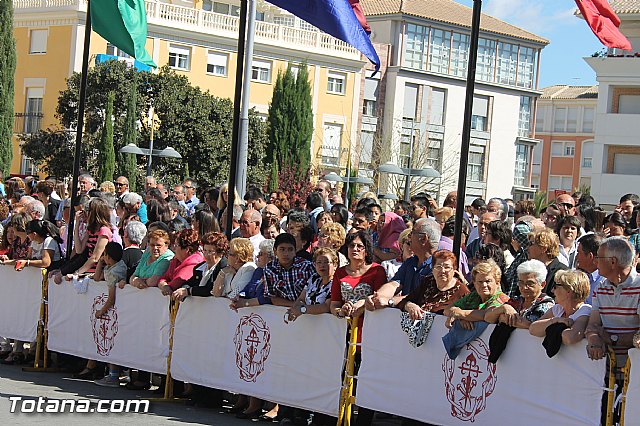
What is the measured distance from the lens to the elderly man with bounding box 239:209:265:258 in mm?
13508

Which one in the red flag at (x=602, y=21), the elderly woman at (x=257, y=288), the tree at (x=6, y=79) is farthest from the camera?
the tree at (x=6, y=79)

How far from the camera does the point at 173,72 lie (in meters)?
54.4

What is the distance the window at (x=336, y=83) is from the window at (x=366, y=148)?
436 cm

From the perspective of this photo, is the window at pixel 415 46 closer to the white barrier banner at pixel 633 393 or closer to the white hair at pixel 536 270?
the white hair at pixel 536 270

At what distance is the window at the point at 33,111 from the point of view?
2354 inches

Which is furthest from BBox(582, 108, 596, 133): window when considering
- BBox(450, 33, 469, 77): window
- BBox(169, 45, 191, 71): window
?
BBox(169, 45, 191, 71): window

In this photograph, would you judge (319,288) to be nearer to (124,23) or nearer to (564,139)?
(124,23)

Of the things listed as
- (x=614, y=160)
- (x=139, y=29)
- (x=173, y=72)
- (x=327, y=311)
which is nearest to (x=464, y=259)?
(x=327, y=311)

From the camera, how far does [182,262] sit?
43.0ft

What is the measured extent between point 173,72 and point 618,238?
4656 centimetres

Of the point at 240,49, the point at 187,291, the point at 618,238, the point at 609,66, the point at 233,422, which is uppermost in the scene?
the point at 609,66

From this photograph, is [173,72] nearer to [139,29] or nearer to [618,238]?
[139,29]

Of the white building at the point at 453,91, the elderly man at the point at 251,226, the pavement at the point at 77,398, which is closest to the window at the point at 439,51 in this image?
the white building at the point at 453,91

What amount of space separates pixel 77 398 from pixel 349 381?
10.2ft
